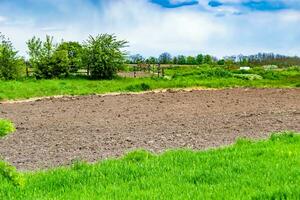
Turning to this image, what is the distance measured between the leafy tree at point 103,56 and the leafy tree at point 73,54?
0.90 metres

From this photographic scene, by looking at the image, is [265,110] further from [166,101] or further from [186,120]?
[166,101]

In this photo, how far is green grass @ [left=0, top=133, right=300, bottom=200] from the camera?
7133 mm

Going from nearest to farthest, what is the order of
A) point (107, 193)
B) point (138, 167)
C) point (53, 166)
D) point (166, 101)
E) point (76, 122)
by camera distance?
point (107, 193)
point (138, 167)
point (53, 166)
point (76, 122)
point (166, 101)

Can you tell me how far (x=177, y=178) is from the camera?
8.00 m

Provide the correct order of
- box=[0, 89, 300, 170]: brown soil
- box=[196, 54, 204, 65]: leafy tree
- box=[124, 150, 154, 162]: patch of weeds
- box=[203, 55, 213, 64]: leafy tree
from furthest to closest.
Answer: box=[196, 54, 204, 65]: leafy tree < box=[203, 55, 213, 64]: leafy tree < box=[0, 89, 300, 170]: brown soil < box=[124, 150, 154, 162]: patch of weeds

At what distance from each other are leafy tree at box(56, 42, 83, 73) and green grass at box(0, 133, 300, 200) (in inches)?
1279

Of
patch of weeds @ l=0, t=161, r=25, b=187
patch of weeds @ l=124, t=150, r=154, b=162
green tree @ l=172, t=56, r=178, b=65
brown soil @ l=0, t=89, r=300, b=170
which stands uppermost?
patch of weeds @ l=0, t=161, r=25, b=187

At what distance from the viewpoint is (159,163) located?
9070 millimetres

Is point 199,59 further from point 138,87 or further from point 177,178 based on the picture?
point 177,178

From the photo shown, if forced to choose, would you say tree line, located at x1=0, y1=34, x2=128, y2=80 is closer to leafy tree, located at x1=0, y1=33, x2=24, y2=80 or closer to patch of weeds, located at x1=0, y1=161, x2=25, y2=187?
leafy tree, located at x1=0, y1=33, x2=24, y2=80

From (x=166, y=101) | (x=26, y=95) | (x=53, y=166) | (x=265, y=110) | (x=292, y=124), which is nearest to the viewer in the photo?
(x=53, y=166)

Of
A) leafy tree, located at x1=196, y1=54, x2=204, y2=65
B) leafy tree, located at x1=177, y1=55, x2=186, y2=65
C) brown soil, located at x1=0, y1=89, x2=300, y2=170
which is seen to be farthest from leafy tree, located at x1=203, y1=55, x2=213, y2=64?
brown soil, located at x1=0, y1=89, x2=300, y2=170

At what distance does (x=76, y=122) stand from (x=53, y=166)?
6.35 metres

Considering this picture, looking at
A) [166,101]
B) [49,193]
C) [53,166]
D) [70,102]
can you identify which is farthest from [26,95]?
[49,193]
